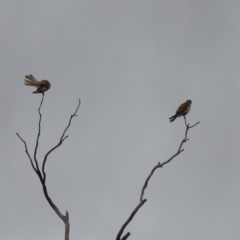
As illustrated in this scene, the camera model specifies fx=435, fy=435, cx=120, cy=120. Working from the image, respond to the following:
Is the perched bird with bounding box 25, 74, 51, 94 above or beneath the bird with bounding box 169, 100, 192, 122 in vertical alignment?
above

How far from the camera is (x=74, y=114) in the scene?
11391 millimetres

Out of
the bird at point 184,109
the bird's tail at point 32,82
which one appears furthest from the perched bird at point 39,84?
the bird at point 184,109

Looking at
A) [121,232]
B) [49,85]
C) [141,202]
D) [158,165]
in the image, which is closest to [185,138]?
[158,165]

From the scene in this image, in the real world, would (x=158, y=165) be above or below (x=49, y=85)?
below

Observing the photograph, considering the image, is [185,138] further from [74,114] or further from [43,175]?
[43,175]

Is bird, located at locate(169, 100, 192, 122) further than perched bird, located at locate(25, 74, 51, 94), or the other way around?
bird, located at locate(169, 100, 192, 122)

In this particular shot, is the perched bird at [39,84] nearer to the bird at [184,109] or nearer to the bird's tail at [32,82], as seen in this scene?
the bird's tail at [32,82]

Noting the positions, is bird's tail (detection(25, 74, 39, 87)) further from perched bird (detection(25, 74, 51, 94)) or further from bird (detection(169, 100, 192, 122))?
bird (detection(169, 100, 192, 122))

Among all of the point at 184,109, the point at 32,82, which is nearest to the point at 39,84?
the point at 32,82

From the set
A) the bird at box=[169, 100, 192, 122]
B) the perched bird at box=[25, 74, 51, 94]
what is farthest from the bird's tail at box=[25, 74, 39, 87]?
the bird at box=[169, 100, 192, 122]

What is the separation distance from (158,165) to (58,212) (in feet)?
8.77

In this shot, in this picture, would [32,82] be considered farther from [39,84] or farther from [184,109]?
[184,109]

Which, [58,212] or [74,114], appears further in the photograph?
[74,114]

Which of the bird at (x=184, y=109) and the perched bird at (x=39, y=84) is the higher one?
the perched bird at (x=39, y=84)
